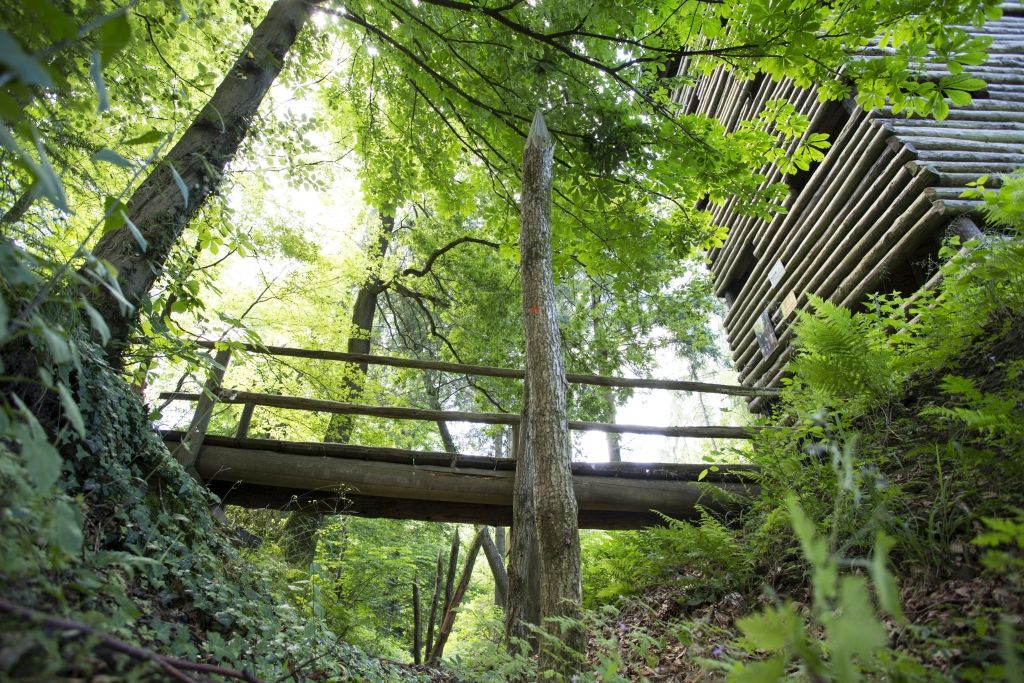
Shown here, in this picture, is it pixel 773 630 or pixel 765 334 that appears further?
pixel 765 334

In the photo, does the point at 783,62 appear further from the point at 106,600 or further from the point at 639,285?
the point at 106,600

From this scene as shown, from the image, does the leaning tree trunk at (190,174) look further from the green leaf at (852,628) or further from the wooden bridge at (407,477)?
the green leaf at (852,628)

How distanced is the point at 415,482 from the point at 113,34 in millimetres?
4690

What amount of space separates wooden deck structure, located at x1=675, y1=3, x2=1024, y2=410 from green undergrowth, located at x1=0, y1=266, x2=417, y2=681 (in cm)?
549

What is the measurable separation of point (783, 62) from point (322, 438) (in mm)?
8100

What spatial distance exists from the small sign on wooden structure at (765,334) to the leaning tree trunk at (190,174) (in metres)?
8.28

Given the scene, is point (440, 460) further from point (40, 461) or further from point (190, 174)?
point (40, 461)

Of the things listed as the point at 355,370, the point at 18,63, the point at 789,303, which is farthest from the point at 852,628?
the point at 355,370

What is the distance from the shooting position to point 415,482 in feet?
18.0

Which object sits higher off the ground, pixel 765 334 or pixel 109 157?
pixel 765 334

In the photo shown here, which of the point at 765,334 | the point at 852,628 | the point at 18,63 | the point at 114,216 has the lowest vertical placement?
the point at 852,628

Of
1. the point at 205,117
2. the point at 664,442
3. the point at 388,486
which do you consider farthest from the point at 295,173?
the point at 664,442

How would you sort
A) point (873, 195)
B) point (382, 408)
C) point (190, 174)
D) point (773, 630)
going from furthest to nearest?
point (873, 195) < point (382, 408) < point (190, 174) < point (773, 630)

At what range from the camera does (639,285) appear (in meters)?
6.88
